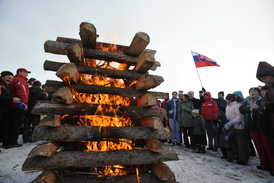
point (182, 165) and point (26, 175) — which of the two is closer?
point (26, 175)

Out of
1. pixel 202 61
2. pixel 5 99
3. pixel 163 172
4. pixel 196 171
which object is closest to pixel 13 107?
pixel 5 99

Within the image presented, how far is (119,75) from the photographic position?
279 centimetres

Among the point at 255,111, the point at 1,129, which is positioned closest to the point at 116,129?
the point at 255,111

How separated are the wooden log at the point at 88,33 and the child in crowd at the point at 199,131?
5.33 meters

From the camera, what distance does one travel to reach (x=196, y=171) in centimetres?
365

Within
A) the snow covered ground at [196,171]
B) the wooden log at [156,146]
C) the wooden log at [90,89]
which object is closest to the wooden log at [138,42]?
the wooden log at [90,89]

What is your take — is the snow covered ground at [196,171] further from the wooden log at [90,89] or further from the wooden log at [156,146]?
the wooden log at [90,89]

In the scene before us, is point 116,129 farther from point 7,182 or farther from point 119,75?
point 7,182

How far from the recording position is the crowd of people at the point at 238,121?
3.29 metres

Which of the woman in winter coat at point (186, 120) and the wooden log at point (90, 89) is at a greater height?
the wooden log at point (90, 89)

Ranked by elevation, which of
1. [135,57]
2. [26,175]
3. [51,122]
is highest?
[135,57]

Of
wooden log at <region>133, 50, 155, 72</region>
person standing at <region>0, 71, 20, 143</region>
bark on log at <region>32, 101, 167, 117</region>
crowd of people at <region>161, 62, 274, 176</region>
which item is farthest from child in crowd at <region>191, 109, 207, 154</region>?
person standing at <region>0, 71, 20, 143</region>

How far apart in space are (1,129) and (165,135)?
600 cm

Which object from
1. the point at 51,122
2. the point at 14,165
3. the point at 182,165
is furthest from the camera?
the point at 182,165
